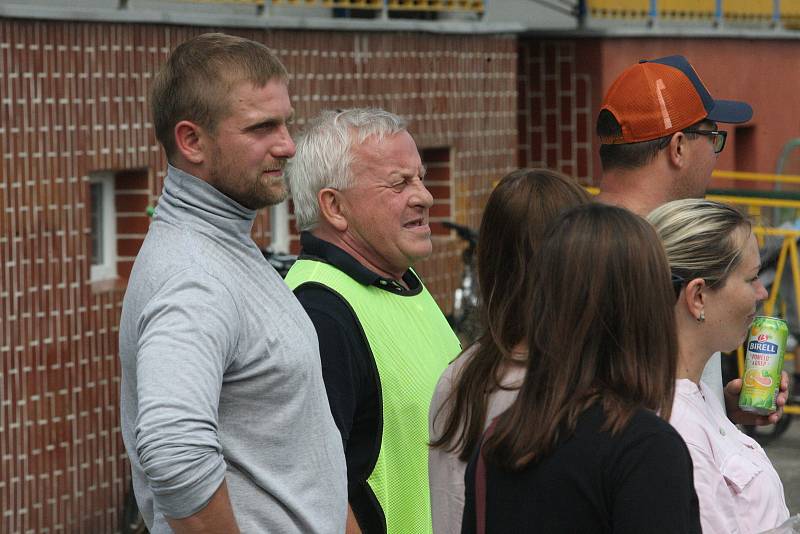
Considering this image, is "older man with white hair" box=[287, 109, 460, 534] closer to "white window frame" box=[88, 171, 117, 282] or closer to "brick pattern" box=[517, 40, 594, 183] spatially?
"white window frame" box=[88, 171, 117, 282]

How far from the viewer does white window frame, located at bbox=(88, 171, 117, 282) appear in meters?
7.83

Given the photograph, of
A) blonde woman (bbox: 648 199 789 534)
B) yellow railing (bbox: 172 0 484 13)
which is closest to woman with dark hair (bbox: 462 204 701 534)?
blonde woman (bbox: 648 199 789 534)

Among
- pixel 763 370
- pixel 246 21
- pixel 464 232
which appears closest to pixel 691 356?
pixel 763 370

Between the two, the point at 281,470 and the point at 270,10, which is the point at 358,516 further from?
the point at 270,10

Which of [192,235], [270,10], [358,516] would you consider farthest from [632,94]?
[270,10]

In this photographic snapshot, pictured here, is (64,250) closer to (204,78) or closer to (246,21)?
(246,21)

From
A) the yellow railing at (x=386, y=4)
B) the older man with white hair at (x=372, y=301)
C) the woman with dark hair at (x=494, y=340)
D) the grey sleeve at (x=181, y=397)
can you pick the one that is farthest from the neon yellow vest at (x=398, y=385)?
the yellow railing at (x=386, y=4)

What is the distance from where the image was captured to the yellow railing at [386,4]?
879cm

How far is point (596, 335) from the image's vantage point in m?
2.65

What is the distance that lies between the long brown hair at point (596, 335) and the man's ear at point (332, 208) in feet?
4.39

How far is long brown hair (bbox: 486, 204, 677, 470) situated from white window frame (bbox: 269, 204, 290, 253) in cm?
639

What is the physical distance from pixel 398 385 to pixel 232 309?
90 cm

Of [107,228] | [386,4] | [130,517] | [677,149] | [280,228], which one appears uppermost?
[386,4]

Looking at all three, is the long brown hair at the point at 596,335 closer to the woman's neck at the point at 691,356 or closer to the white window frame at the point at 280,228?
the woman's neck at the point at 691,356
